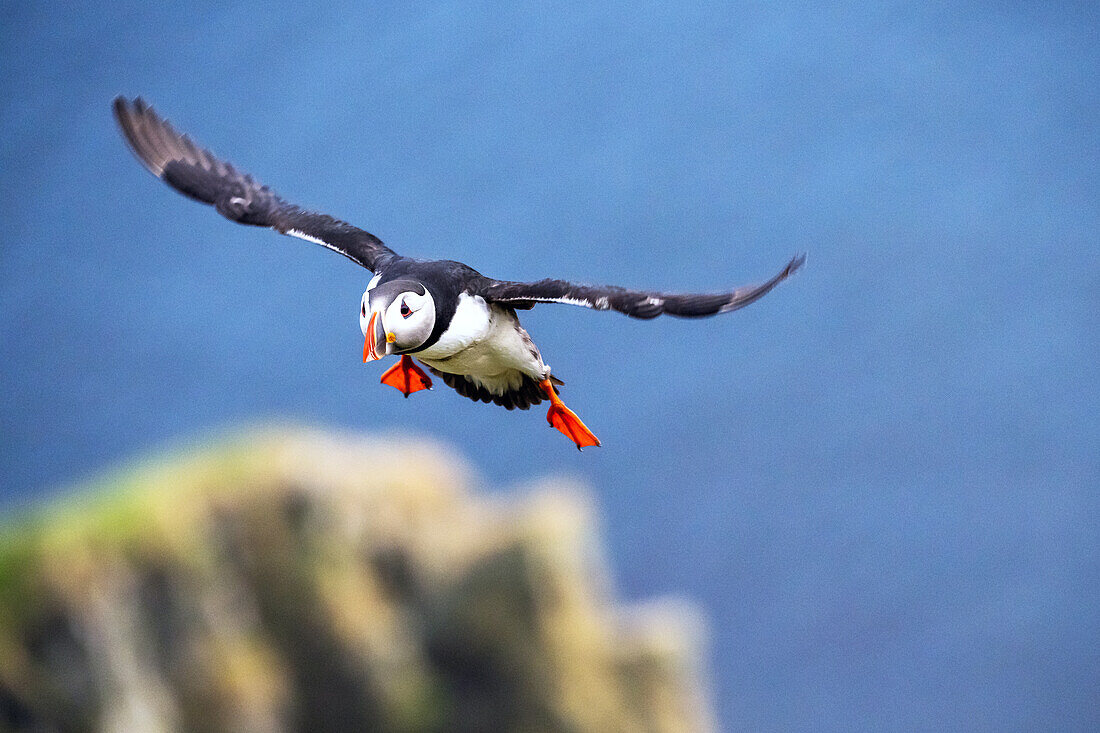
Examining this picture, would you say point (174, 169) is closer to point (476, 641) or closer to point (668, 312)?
point (668, 312)

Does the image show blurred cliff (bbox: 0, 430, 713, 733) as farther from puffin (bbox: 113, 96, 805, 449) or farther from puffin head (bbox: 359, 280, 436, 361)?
puffin head (bbox: 359, 280, 436, 361)

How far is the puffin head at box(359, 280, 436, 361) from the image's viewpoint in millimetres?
3723

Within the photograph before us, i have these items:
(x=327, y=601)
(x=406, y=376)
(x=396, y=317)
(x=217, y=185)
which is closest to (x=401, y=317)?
(x=396, y=317)

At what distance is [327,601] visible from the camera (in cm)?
948

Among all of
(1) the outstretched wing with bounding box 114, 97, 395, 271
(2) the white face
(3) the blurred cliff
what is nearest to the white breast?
(2) the white face

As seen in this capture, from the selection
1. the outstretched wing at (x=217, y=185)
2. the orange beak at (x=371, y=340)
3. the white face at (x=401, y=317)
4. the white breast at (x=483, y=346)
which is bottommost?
the orange beak at (x=371, y=340)

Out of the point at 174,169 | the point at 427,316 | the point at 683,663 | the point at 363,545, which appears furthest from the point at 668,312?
the point at 683,663

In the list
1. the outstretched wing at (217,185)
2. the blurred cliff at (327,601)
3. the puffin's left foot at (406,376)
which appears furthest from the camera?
the blurred cliff at (327,601)

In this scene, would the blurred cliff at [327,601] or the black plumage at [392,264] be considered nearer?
the black plumage at [392,264]

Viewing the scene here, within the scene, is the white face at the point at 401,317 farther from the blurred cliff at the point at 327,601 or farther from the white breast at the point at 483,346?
the blurred cliff at the point at 327,601

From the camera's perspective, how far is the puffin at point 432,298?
3.79m

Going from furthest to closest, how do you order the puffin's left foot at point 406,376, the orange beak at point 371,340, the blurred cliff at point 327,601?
1. the blurred cliff at point 327,601
2. the puffin's left foot at point 406,376
3. the orange beak at point 371,340

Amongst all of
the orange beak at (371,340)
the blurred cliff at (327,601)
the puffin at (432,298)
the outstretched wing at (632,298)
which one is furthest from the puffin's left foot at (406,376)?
the blurred cliff at (327,601)

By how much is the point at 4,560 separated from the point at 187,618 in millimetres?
1393
